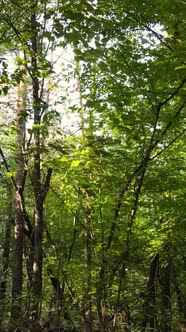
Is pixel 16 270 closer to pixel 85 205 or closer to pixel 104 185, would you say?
pixel 85 205

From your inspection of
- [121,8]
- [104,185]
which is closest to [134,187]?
[104,185]

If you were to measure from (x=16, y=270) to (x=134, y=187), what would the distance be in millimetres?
5895

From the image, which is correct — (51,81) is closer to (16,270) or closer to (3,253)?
(16,270)

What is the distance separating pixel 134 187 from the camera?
4.11 metres

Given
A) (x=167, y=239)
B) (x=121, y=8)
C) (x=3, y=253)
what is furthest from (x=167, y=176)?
(x=3, y=253)

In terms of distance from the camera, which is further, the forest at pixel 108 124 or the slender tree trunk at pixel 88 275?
the slender tree trunk at pixel 88 275

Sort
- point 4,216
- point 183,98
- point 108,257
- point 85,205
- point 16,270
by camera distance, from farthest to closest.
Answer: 1. point 4,216
2. point 16,270
3. point 85,205
4. point 108,257
5. point 183,98

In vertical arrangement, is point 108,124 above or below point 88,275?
above

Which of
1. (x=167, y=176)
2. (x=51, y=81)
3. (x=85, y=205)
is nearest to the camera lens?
(x=85, y=205)

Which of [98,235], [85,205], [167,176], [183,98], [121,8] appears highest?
[121,8]

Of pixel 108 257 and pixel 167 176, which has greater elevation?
pixel 167 176

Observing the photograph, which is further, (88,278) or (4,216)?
(4,216)

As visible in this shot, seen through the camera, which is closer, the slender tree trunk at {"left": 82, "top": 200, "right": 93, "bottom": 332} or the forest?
the forest

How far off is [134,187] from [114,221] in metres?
0.45
